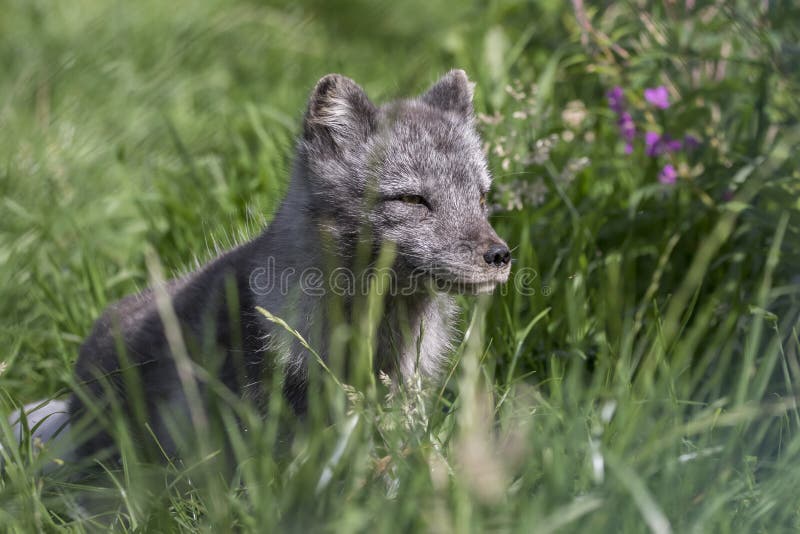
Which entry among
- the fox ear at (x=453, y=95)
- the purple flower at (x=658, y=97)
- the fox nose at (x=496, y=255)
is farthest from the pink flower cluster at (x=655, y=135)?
the fox nose at (x=496, y=255)

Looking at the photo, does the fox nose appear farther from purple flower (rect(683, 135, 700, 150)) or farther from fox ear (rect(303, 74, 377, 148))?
purple flower (rect(683, 135, 700, 150))

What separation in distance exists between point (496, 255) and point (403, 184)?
0.47 metres

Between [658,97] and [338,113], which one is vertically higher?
[338,113]

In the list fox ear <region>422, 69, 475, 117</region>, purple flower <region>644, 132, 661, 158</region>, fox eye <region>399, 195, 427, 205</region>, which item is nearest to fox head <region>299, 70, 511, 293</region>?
fox eye <region>399, 195, 427, 205</region>

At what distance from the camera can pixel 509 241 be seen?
4.39 meters

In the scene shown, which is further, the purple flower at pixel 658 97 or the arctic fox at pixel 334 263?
the purple flower at pixel 658 97

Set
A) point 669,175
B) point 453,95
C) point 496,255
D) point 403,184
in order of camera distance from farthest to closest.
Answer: point 669,175 → point 453,95 → point 403,184 → point 496,255

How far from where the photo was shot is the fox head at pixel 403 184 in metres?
3.36

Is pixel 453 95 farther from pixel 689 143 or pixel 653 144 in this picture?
pixel 689 143

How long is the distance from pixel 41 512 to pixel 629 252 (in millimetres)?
2736

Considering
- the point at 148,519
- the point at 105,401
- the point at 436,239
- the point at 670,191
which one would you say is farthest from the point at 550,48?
the point at 148,519

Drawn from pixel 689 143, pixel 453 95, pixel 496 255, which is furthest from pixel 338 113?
pixel 689 143

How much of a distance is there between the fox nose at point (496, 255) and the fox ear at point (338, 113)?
2.45 feet

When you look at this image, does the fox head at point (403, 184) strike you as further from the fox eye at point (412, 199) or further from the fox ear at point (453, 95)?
the fox ear at point (453, 95)
